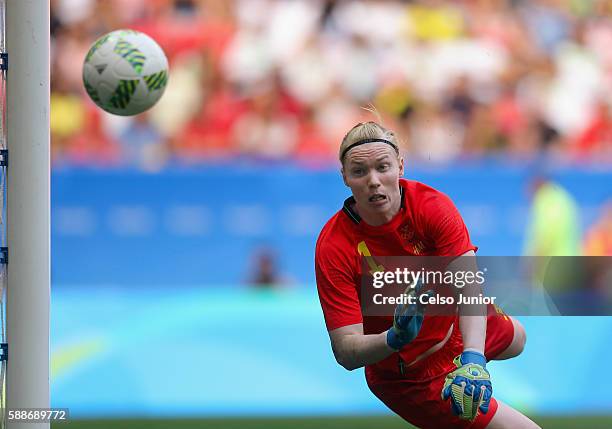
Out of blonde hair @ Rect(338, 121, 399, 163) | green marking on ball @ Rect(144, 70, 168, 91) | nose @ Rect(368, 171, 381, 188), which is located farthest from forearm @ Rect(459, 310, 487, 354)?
green marking on ball @ Rect(144, 70, 168, 91)

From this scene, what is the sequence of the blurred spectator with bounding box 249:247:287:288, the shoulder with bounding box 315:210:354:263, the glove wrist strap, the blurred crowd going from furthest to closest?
the blurred crowd → the blurred spectator with bounding box 249:247:287:288 → the shoulder with bounding box 315:210:354:263 → the glove wrist strap

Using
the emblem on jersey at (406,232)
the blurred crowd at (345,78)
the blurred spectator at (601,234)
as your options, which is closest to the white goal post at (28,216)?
the emblem on jersey at (406,232)

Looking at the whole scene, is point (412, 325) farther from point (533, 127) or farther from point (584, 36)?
point (584, 36)

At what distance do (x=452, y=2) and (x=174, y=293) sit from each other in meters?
5.89

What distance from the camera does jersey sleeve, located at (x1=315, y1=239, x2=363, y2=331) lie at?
188 inches

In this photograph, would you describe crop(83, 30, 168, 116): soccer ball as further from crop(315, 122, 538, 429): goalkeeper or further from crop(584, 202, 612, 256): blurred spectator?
crop(584, 202, 612, 256): blurred spectator

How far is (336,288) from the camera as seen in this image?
190 inches

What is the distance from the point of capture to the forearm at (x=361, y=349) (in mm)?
4488

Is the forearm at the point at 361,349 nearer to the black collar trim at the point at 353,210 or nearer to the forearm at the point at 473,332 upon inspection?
the forearm at the point at 473,332

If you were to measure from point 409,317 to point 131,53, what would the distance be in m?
2.36

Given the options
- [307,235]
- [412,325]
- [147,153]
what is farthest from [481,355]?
[147,153]

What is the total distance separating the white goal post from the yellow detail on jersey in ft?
4.78

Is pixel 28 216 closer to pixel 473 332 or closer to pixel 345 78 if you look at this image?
pixel 473 332

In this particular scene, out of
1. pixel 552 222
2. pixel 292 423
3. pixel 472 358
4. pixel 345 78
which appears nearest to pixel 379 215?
pixel 472 358
